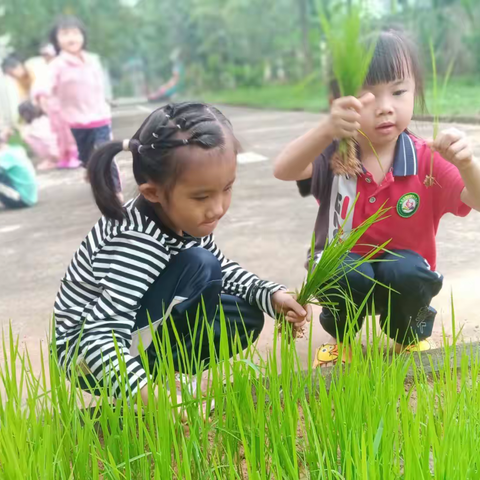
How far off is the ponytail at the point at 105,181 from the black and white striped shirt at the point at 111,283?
34 mm

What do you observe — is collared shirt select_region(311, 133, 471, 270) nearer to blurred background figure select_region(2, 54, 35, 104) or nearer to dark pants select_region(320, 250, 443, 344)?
dark pants select_region(320, 250, 443, 344)

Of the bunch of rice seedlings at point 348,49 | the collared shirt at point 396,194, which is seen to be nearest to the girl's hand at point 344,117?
the bunch of rice seedlings at point 348,49

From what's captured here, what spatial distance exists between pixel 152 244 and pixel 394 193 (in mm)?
573

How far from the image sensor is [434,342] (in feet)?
5.88

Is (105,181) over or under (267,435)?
over

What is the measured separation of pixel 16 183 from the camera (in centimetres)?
252

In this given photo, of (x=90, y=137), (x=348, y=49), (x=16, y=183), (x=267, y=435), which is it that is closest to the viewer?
(x=267, y=435)

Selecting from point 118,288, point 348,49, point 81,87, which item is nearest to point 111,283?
point 118,288

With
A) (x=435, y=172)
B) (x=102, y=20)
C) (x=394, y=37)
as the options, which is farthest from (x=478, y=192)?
(x=102, y=20)

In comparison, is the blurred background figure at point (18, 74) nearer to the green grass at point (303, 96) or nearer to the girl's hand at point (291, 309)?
the green grass at point (303, 96)

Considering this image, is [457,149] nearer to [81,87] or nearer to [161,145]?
[161,145]

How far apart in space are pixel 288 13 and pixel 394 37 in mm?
295

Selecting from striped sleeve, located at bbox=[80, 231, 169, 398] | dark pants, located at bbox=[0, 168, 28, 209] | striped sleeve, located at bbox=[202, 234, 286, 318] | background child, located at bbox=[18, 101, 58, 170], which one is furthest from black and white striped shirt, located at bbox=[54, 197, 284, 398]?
background child, located at bbox=[18, 101, 58, 170]

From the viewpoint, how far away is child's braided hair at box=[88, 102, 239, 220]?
1277 millimetres
